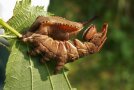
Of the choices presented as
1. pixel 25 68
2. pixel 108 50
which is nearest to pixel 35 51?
pixel 25 68

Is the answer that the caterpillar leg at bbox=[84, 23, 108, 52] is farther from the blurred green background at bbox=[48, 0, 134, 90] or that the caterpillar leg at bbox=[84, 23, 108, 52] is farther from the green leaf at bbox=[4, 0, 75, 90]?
the blurred green background at bbox=[48, 0, 134, 90]

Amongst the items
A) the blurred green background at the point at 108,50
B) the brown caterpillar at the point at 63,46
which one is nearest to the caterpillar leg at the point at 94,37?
the brown caterpillar at the point at 63,46

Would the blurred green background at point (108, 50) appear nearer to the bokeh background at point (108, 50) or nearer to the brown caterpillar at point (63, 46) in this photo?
the bokeh background at point (108, 50)

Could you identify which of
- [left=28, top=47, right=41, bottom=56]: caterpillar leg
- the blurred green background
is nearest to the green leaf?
[left=28, top=47, right=41, bottom=56]: caterpillar leg

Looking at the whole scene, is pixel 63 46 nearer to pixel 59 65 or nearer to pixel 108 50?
pixel 59 65

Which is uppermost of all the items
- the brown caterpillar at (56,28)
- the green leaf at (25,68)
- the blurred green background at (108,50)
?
the brown caterpillar at (56,28)

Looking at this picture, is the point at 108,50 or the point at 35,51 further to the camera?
the point at 108,50

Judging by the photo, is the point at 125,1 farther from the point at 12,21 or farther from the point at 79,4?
the point at 12,21

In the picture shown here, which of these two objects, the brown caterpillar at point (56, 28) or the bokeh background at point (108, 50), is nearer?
the brown caterpillar at point (56, 28)
